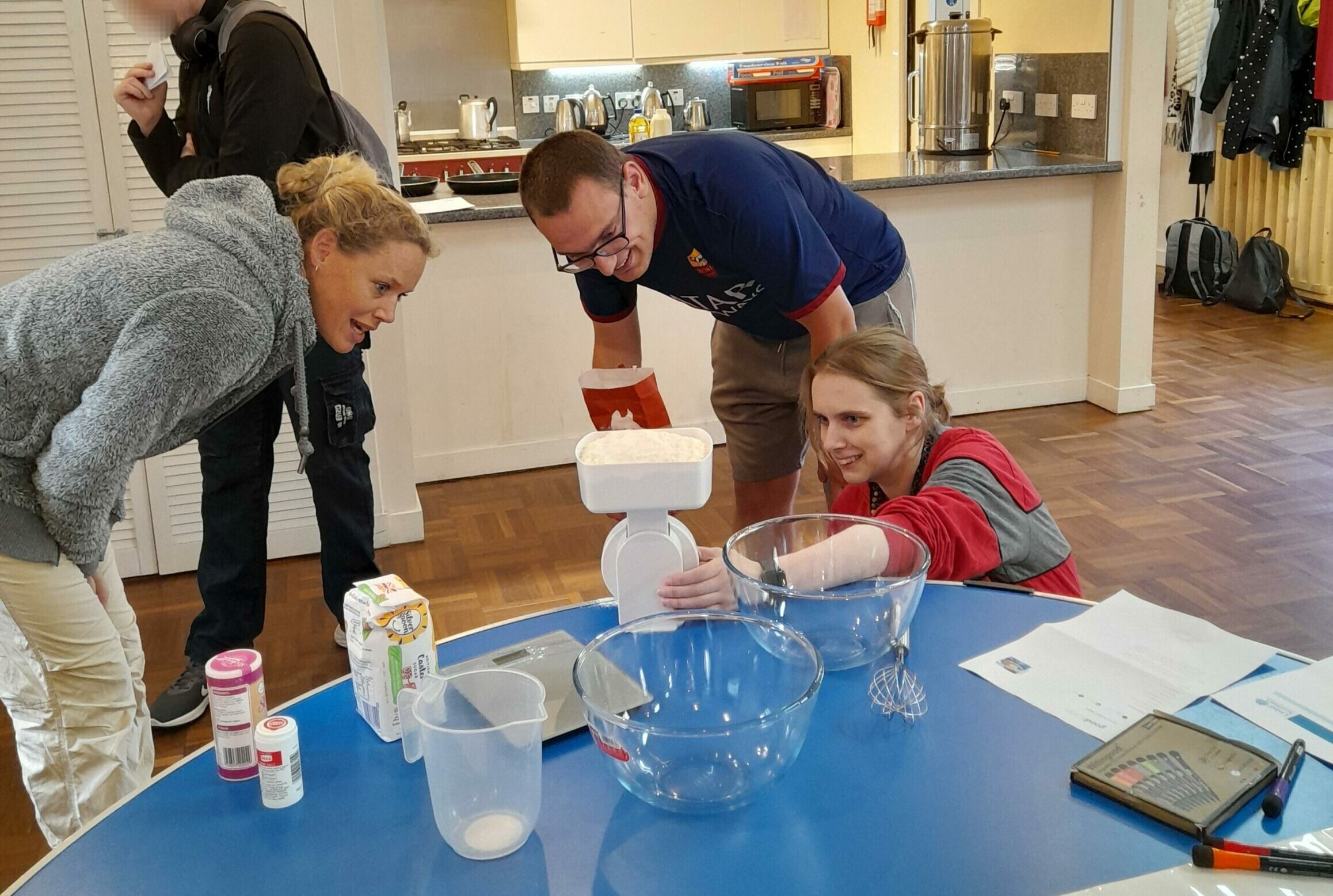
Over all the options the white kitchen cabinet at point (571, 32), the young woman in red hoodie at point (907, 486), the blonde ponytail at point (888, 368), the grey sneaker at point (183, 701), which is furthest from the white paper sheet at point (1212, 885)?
the white kitchen cabinet at point (571, 32)

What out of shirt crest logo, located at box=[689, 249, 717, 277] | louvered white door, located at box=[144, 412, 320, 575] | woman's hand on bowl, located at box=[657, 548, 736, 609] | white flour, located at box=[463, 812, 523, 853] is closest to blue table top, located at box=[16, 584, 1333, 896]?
white flour, located at box=[463, 812, 523, 853]

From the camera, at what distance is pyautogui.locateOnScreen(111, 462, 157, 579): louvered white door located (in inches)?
125

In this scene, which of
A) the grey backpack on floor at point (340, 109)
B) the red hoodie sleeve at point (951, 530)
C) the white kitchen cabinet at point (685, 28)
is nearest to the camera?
the red hoodie sleeve at point (951, 530)

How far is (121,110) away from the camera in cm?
287

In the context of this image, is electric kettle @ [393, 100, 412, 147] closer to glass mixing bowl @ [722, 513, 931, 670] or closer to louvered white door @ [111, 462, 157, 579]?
louvered white door @ [111, 462, 157, 579]

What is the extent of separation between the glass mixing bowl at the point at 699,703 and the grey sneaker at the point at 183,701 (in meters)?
1.54

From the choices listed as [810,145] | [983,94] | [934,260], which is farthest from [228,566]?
[810,145]

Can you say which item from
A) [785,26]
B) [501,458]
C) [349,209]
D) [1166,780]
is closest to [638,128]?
[785,26]

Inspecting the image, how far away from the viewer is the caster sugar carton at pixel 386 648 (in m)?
1.20

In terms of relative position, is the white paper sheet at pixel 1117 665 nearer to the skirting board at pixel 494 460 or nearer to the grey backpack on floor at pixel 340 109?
the grey backpack on floor at pixel 340 109

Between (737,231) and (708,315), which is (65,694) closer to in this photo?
(737,231)

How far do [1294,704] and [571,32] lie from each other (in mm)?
5581

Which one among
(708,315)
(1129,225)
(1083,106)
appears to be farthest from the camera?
(1083,106)

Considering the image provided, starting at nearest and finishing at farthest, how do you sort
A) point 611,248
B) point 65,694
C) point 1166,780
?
point 1166,780
point 65,694
point 611,248
